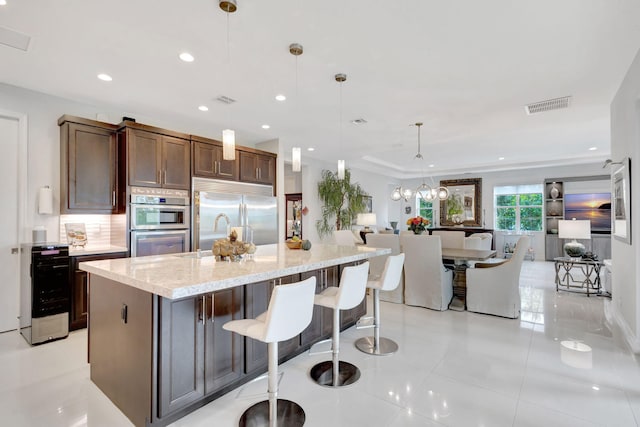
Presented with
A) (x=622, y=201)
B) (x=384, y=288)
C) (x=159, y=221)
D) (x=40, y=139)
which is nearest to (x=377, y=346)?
(x=384, y=288)

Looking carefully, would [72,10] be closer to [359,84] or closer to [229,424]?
[359,84]

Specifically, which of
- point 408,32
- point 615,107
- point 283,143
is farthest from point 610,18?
point 283,143

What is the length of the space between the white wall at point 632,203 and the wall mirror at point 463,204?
21.5 feet

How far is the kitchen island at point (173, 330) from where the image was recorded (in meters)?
1.82

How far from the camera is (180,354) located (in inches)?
75.6

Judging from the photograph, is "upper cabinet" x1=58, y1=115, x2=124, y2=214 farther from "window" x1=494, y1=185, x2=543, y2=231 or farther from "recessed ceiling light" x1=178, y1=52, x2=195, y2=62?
"window" x1=494, y1=185, x2=543, y2=231

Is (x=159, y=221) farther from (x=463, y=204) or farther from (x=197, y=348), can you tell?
(x=463, y=204)

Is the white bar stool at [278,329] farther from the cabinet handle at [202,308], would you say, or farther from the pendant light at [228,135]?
the pendant light at [228,135]

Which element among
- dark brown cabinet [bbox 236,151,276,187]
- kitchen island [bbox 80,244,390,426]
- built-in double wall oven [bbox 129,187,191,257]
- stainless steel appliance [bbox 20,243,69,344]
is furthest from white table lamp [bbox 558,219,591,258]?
stainless steel appliance [bbox 20,243,69,344]

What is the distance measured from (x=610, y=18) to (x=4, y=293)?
625 centimetres

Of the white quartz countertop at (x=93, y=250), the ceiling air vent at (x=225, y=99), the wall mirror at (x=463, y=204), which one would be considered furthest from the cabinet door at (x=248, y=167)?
the wall mirror at (x=463, y=204)

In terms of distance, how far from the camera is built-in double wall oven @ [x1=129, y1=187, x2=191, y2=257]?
154 inches

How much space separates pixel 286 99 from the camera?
13.0ft

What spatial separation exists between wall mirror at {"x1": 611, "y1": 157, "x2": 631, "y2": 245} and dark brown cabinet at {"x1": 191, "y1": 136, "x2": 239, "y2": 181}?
480 cm
